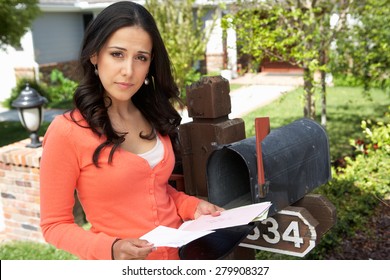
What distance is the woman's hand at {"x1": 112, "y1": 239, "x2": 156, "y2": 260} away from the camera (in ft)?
5.02

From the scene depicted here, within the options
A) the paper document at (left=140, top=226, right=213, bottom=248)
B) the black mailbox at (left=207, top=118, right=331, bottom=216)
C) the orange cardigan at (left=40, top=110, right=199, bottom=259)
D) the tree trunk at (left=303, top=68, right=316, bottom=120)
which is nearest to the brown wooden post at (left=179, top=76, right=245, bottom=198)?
the black mailbox at (left=207, top=118, right=331, bottom=216)

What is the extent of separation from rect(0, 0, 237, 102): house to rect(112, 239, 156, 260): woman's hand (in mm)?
13387

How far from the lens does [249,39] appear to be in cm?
610

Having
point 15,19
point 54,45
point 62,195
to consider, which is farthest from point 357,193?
point 54,45

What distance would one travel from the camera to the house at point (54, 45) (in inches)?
620

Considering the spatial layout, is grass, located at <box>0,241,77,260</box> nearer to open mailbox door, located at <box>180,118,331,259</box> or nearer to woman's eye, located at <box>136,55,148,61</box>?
open mailbox door, located at <box>180,118,331,259</box>

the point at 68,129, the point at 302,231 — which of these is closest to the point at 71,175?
the point at 68,129

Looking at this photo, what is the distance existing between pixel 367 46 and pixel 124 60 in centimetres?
611

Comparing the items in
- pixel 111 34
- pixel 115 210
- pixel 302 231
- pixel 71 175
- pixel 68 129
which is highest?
pixel 111 34

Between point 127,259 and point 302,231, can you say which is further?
point 302,231

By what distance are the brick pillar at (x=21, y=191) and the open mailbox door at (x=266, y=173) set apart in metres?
3.23

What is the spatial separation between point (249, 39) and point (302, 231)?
15.0ft

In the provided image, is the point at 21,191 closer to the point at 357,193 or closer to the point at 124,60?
the point at 357,193
